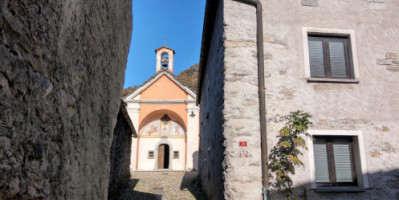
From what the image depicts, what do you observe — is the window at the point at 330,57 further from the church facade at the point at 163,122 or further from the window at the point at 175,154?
the window at the point at 175,154

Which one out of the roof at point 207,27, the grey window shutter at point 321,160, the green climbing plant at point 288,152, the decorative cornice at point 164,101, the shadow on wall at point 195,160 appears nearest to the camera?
the green climbing plant at point 288,152

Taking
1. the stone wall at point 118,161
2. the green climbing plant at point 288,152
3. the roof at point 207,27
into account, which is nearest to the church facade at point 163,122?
the stone wall at point 118,161

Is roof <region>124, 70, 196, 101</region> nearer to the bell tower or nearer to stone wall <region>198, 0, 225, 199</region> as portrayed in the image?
the bell tower

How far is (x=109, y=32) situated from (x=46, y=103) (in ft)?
4.10

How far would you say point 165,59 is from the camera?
2091cm

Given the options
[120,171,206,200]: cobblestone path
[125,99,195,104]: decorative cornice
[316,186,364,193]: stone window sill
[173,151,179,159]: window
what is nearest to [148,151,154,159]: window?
[173,151,179,159]: window

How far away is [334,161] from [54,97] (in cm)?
471

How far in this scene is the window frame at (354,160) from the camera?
4680mm

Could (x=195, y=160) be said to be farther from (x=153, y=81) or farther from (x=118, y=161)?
(x=118, y=161)

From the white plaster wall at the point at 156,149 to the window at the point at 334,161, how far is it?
1491 centimetres

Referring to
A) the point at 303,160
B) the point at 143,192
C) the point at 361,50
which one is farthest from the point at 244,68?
the point at 143,192

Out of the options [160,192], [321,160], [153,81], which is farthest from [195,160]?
[321,160]

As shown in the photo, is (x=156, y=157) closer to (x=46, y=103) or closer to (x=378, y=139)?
(x=378, y=139)

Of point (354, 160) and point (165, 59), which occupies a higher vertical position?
point (165, 59)
